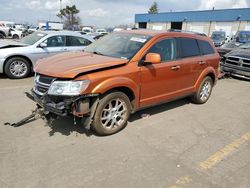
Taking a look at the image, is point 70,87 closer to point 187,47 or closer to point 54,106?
point 54,106

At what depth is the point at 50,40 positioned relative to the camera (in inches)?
339

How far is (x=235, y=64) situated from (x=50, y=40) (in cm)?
729

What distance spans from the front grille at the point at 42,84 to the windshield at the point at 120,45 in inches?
48.9

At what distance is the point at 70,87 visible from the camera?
12.1 feet

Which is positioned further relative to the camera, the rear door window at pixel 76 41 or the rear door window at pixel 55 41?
the rear door window at pixel 76 41

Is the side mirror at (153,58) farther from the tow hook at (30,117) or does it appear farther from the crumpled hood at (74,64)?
the tow hook at (30,117)

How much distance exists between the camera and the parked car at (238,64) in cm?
979

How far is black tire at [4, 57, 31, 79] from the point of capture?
788cm

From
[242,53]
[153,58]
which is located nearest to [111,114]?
[153,58]

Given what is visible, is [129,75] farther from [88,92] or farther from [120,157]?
[120,157]

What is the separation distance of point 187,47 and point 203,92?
1.46m

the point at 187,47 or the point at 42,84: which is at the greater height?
the point at 187,47

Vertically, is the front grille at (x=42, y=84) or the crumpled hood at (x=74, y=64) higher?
the crumpled hood at (x=74, y=64)

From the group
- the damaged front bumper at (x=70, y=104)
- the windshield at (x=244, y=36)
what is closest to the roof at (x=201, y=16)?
the windshield at (x=244, y=36)
